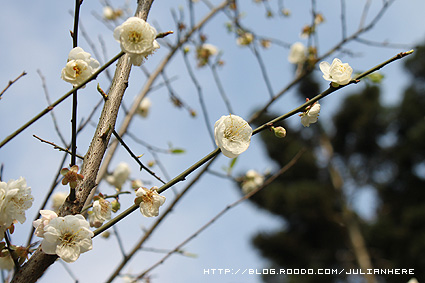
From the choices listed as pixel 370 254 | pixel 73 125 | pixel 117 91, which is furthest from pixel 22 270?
pixel 370 254

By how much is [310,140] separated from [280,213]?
242cm

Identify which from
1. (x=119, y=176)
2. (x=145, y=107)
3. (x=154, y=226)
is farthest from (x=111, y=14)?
(x=154, y=226)

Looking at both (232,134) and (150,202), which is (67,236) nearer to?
(150,202)

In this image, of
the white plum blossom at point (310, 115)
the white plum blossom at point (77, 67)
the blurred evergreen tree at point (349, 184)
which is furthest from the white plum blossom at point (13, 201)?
the blurred evergreen tree at point (349, 184)

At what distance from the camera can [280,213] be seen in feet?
36.7

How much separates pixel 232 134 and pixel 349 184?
1102cm

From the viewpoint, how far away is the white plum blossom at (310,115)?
672 millimetres

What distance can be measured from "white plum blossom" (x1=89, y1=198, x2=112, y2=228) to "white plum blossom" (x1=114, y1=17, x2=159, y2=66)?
253 mm

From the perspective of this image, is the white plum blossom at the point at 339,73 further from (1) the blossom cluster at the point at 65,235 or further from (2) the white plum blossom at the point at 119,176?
(2) the white plum blossom at the point at 119,176

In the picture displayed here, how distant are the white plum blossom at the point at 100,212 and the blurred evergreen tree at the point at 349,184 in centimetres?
956

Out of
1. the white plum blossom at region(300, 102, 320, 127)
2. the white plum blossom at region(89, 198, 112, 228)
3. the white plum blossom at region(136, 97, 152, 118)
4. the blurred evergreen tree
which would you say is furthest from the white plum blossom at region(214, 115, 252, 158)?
the blurred evergreen tree

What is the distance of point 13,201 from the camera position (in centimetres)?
64

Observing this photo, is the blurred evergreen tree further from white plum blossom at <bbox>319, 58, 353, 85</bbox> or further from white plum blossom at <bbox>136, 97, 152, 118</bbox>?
white plum blossom at <bbox>319, 58, 353, 85</bbox>

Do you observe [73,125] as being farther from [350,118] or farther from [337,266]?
[350,118]
